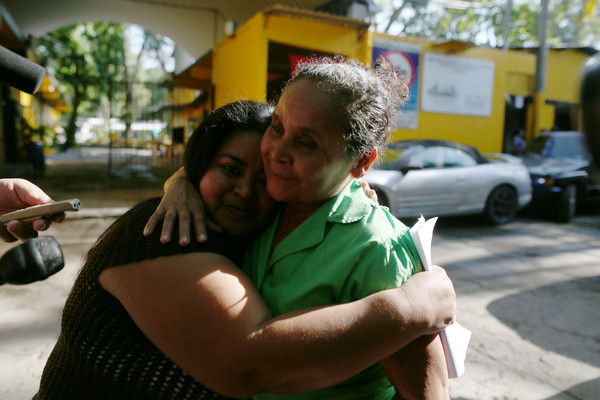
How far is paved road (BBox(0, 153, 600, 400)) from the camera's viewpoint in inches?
126

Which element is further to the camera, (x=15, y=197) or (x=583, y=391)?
(x=583, y=391)

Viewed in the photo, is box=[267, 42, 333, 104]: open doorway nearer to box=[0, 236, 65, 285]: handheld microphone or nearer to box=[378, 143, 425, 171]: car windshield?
box=[378, 143, 425, 171]: car windshield

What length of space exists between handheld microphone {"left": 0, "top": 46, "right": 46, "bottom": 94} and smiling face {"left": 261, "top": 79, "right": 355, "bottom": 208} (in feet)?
1.92

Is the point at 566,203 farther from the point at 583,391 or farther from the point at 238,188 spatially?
the point at 238,188

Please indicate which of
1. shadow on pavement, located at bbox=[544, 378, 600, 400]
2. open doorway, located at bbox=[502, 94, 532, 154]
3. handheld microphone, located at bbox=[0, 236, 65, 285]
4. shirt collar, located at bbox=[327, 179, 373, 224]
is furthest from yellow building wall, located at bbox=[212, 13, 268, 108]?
open doorway, located at bbox=[502, 94, 532, 154]

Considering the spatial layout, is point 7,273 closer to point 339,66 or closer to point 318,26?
point 339,66

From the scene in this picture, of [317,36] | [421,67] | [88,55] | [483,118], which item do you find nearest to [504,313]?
[317,36]

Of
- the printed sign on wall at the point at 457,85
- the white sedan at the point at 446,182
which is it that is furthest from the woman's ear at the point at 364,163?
the printed sign on wall at the point at 457,85

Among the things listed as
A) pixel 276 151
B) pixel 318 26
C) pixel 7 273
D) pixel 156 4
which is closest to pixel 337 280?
pixel 276 151

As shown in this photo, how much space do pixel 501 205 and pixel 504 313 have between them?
4719 millimetres

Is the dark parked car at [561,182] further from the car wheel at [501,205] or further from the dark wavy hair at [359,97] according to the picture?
the dark wavy hair at [359,97]

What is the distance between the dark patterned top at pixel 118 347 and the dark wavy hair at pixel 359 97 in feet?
1.55

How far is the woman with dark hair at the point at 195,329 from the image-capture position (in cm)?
101

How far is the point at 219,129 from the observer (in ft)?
4.70
